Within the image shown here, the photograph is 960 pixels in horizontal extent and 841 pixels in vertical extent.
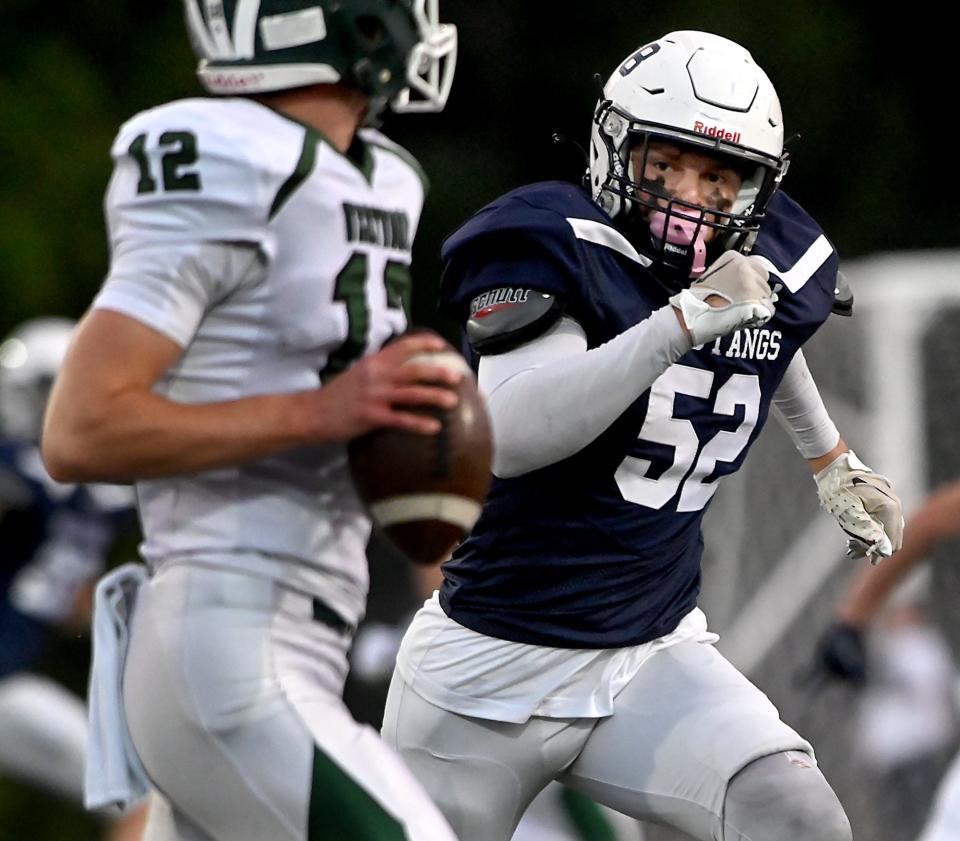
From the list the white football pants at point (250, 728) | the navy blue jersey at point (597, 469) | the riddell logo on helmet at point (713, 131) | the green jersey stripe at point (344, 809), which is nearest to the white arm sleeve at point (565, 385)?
the navy blue jersey at point (597, 469)

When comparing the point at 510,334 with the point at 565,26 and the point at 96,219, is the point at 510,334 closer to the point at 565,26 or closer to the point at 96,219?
the point at 96,219

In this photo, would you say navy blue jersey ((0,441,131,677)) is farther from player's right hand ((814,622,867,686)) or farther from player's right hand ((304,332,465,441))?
player's right hand ((304,332,465,441))

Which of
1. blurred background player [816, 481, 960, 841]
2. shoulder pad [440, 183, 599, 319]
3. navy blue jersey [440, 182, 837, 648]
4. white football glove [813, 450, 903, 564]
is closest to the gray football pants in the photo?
navy blue jersey [440, 182, 837, 648]

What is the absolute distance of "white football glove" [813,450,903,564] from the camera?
12.6 feet

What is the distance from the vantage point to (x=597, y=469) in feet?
11.6

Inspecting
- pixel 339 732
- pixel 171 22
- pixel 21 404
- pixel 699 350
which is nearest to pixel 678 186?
pixel 699 350

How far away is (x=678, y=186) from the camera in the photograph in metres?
3.62

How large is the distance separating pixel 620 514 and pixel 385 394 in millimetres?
908

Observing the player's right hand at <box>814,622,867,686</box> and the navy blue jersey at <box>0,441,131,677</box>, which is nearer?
the player's right hand at <box>814,622,867,686</box>

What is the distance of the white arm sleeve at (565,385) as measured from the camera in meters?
3.27

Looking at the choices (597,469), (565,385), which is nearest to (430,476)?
(565,385)

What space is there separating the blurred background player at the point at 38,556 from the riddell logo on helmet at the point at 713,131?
240cm

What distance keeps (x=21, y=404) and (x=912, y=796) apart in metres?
2.71

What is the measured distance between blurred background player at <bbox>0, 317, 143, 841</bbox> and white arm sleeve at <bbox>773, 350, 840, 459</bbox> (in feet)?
6.89
